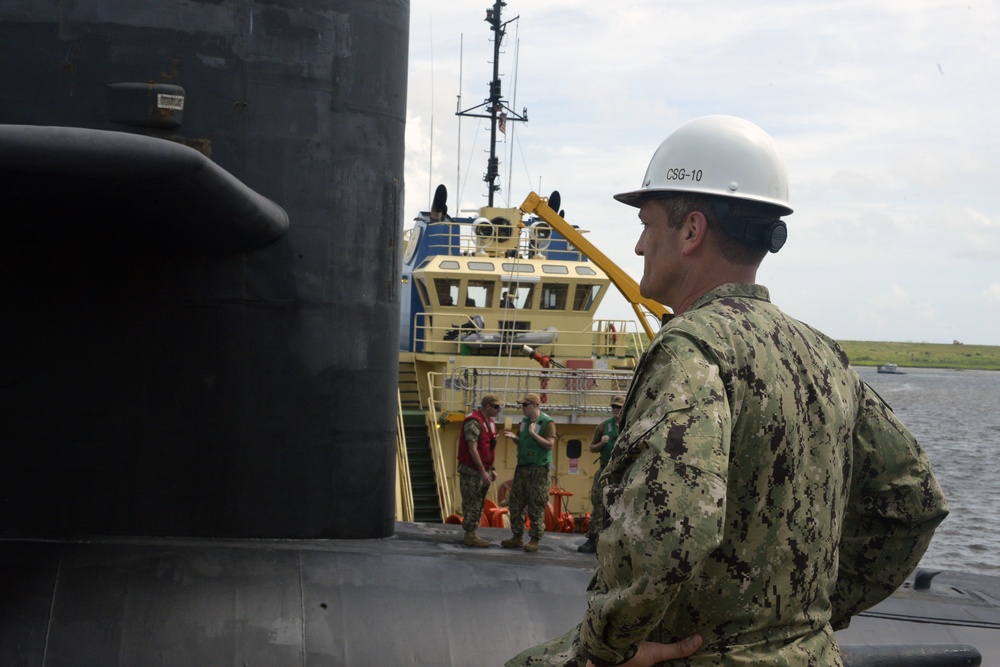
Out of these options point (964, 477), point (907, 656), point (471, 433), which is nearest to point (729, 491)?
point (907, 656)

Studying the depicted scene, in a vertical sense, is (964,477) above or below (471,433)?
below

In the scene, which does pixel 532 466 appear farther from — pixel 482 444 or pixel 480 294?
pixel 480 294

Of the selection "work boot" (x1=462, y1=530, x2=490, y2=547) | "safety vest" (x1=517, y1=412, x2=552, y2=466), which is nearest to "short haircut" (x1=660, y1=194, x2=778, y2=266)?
"work boot" (x1=462, y1=530, x2=490, y2=547)

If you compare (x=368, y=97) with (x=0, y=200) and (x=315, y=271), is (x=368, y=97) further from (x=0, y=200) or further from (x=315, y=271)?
(x=0, y=200)

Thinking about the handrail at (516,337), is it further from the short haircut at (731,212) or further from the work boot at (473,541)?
the short haircut at (731,212)

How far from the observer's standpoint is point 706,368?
87.0 inches

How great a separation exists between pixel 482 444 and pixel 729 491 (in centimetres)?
831

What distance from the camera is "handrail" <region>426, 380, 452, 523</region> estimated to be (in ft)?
58.5

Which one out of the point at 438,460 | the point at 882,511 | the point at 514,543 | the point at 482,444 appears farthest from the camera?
the point at 438,460

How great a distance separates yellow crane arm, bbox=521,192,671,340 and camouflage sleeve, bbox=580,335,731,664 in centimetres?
2075

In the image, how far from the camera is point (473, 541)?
755 cm

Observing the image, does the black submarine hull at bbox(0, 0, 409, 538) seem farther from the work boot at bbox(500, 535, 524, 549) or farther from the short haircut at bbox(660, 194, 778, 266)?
the short haircut at bbox(660, 194, 778, 266)

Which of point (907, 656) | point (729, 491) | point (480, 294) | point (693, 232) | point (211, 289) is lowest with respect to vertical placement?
point (907, 656)

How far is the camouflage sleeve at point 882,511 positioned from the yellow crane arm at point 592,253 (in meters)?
20.0
